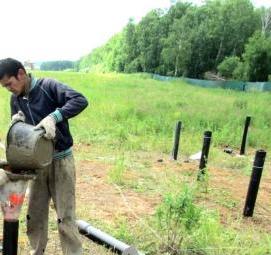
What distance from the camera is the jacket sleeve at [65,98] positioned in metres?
3.24

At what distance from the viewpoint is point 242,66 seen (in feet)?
146

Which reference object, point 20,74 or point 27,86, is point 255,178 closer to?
point 27,86

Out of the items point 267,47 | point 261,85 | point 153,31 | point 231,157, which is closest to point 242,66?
point 267,47

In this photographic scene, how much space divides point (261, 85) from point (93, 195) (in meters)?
31.7

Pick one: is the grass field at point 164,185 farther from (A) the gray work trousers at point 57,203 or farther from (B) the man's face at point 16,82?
(B) the man's face at point 16,82

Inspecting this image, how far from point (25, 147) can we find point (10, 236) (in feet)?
1.77

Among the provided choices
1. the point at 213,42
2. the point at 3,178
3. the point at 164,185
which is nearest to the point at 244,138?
the point at 164,185

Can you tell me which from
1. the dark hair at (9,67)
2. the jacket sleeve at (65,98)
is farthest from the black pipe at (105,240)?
the dark hair at (9,67)

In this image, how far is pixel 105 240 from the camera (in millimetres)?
4250

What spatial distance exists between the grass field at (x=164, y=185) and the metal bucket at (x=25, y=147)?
1544 millimetres

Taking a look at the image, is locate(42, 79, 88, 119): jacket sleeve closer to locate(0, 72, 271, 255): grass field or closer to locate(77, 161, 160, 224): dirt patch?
locate(0, 72, 271, 255): grass field

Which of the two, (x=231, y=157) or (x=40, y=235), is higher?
(x=40, y=235)

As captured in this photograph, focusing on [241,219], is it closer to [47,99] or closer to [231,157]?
[47,99]

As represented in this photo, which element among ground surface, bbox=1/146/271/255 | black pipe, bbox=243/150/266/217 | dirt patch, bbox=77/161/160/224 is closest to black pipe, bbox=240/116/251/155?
ground surface, bbox=1/146/271/255
